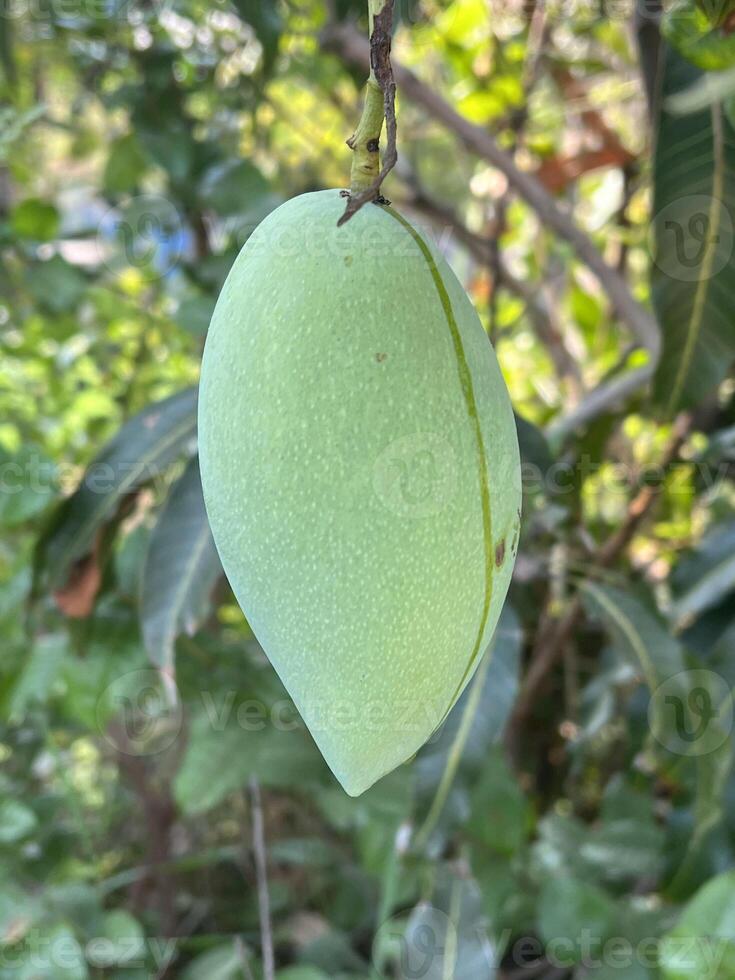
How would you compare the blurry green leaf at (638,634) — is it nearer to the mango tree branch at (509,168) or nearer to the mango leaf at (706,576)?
the mango leaf at (706,576)

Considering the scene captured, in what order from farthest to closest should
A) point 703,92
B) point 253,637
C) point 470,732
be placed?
point 253,637, point 470,732, point 703,92

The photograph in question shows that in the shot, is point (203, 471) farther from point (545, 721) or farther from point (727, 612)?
point (545, 721)

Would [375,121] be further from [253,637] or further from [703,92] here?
[253,637]

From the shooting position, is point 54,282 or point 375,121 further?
point 54,282

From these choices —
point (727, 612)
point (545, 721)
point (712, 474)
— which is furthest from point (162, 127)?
point (545, 721)

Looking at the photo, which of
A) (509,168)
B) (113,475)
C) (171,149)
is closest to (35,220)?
(171,149)

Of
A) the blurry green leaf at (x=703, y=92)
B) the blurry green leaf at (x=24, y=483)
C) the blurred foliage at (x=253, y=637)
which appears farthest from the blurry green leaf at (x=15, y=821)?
the blurry green leaf at (x=703, y=92)
